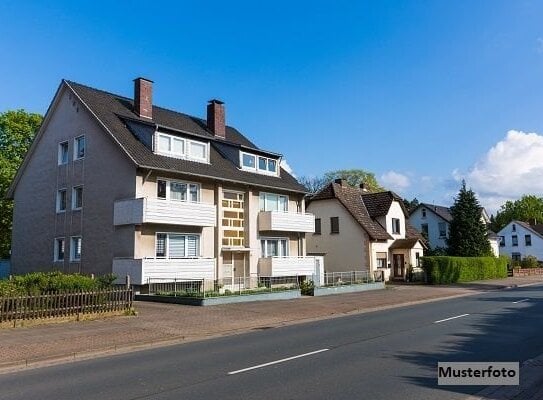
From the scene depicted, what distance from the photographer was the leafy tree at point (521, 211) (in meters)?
112

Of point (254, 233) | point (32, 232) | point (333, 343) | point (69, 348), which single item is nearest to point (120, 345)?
point (69, 348)

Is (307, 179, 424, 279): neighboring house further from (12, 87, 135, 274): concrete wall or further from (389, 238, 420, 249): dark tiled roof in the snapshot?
(12, 87, 135, 274): concrete wall

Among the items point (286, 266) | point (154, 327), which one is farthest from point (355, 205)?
point (154, 327)

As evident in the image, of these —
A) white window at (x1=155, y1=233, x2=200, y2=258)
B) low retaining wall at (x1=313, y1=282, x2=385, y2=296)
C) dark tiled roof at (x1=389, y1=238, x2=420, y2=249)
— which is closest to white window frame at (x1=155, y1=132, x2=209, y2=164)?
white window at (x1=155, y1=233, x2=200, y2=258)

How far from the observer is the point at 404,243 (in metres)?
43.2

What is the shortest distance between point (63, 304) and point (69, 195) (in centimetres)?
1397

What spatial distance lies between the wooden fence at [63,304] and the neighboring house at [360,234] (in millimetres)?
25225

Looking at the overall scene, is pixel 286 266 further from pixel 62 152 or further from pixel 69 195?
pixel 62 152

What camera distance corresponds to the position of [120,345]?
506 inches

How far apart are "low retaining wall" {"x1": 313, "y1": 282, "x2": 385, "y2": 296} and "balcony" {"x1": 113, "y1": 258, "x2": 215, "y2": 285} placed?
622 cm

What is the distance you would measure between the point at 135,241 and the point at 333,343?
1471 centimetres

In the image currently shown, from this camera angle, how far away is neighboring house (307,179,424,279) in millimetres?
40969

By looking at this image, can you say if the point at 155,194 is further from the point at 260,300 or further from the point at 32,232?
the point at 32,232

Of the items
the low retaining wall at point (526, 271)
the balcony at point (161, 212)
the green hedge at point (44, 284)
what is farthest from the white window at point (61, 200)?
the low retaining wall at point (526, 271)
